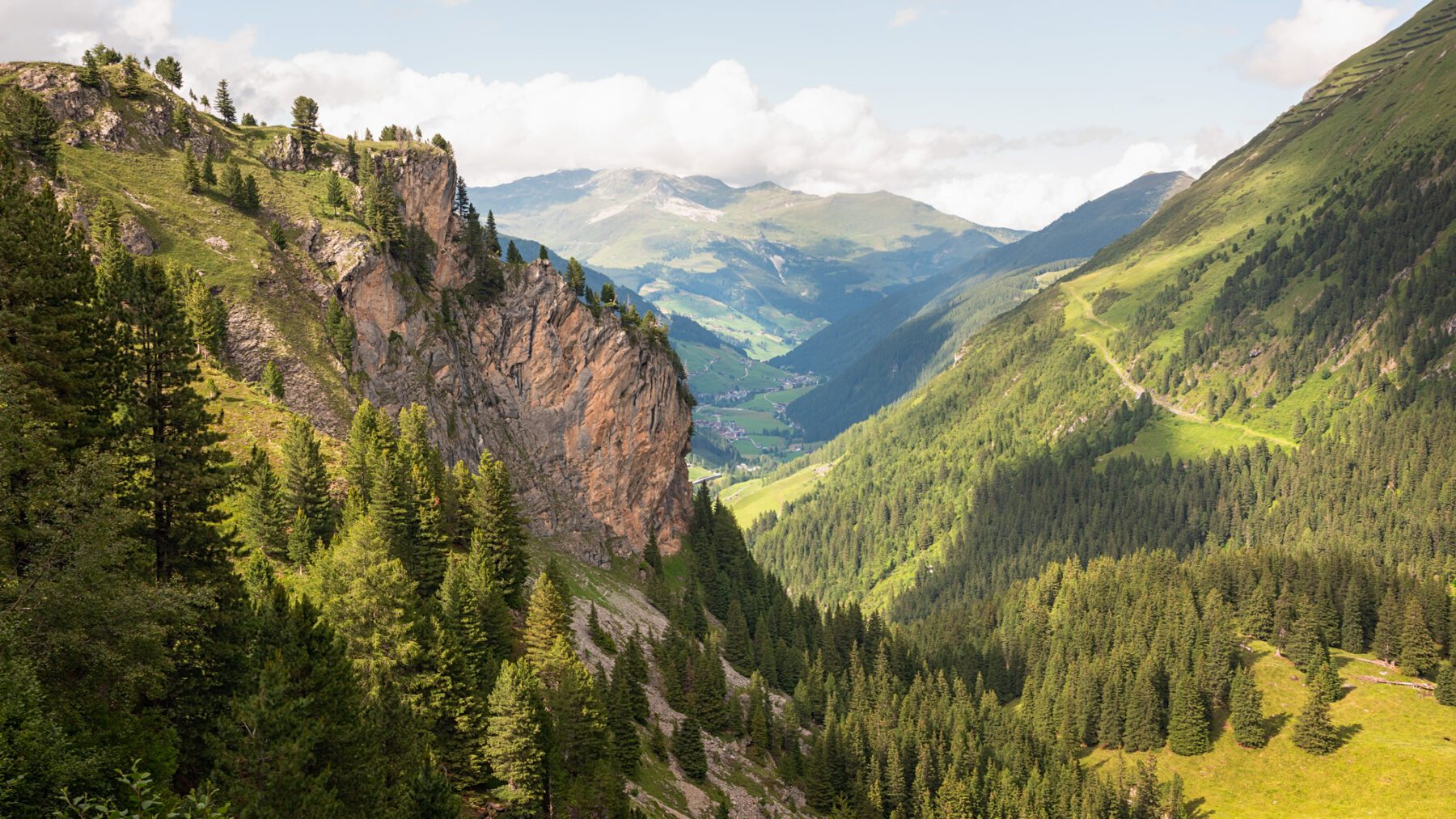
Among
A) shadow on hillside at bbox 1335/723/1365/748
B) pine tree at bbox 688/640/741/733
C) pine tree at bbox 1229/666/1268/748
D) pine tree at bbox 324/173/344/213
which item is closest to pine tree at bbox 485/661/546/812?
pine tree at bbox 688/640/741/733

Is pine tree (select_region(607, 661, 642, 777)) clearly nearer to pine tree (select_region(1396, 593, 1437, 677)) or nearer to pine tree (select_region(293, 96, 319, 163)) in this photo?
pine tree (select_region(293, 96, 319, 163))

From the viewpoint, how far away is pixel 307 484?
→ 59250 millimetres

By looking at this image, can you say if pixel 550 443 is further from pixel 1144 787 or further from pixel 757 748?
pixel 1144 787

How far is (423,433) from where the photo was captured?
81625 millimetres

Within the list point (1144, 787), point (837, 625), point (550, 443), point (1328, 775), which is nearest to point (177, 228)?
point (550, 443)

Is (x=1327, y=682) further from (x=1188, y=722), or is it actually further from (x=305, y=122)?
(x=305, y=122)

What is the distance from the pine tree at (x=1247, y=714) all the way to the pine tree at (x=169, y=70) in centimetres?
18369

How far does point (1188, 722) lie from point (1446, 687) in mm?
39775

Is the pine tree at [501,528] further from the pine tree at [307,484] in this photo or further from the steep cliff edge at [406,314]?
the steep cliff edge at [406,314]

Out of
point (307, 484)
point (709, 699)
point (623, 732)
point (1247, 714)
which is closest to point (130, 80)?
point (307, 484)

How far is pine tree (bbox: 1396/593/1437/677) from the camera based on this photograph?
137250 mm

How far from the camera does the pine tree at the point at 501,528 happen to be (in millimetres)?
76125

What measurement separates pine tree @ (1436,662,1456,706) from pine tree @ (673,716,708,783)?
12058 cm

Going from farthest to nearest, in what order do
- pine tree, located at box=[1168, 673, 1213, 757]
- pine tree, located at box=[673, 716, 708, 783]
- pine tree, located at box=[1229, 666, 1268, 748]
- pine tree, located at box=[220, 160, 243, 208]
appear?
pine tree, located at box=[1168, 673, 1213, 757] → pine tree, located at box=[1229, 666, 1268, 748] → pine tree, located at box=[220, 160, 243, 208] → pine tree, located at box=[673, 716, 708, 783]
